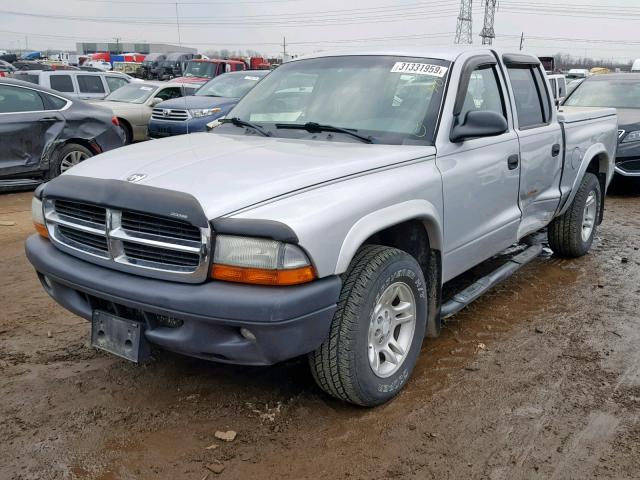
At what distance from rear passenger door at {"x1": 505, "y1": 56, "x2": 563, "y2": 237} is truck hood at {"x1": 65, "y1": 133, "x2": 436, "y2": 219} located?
135cm

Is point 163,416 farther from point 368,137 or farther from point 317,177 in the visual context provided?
point 368,137

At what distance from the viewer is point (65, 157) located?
8.62 metres

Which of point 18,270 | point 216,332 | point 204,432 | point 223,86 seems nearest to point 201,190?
point 216,332

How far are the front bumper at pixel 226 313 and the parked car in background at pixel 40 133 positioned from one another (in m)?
6.16

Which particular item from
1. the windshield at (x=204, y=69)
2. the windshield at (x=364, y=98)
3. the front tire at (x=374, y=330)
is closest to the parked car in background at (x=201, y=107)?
the windshield at (x=204, y=69)

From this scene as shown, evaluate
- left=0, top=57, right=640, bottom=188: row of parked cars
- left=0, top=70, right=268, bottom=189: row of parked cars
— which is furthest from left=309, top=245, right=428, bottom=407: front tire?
left=0, top=70, right=268, bottom=189: row of parked cars

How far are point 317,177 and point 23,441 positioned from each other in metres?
1.85

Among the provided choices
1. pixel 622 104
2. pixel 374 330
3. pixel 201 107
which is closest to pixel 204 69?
pixel 201 107

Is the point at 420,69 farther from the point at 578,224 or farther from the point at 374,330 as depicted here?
the point at 578,224

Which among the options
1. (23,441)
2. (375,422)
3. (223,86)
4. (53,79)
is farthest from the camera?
(53,79)

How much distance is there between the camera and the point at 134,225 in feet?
9.28

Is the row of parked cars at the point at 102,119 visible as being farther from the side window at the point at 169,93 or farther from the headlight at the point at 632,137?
the side window at the point at 169,93

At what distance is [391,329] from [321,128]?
4.32 feet

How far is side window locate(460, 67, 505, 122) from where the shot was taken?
13.2ft
